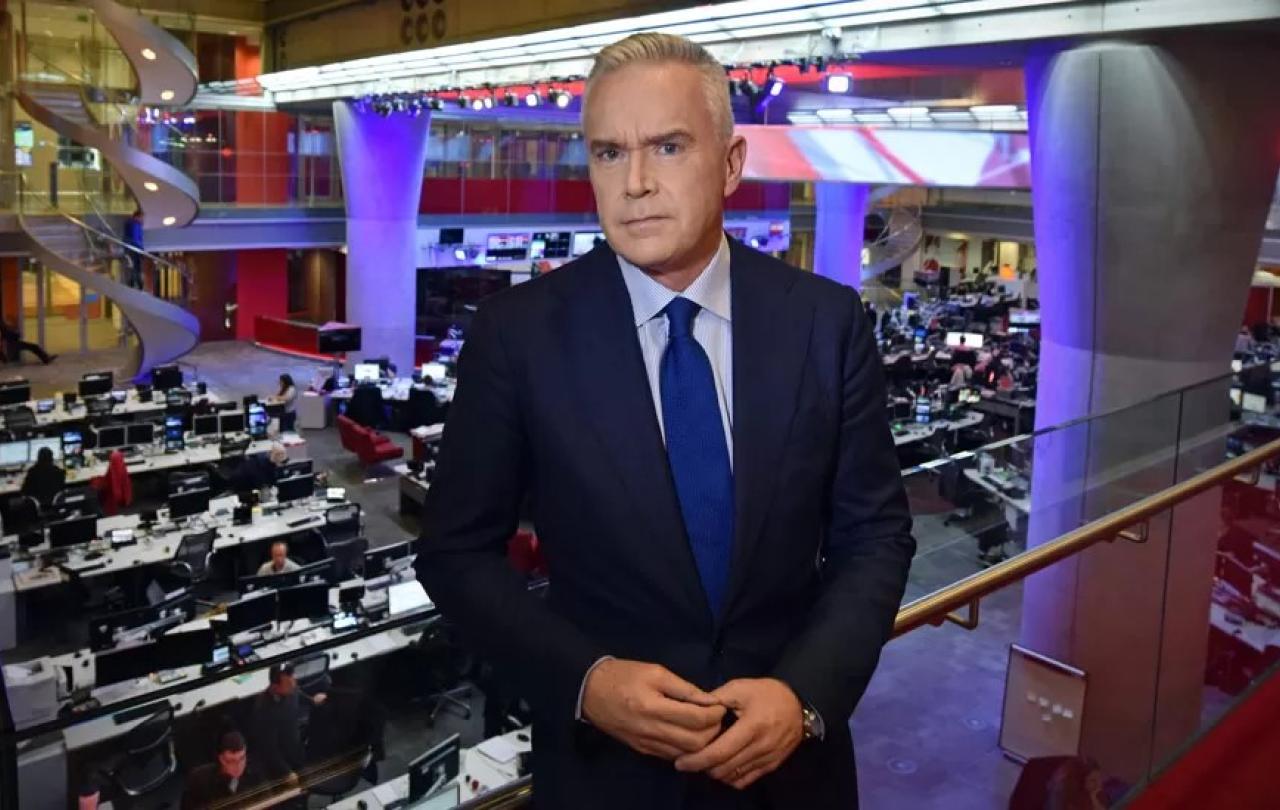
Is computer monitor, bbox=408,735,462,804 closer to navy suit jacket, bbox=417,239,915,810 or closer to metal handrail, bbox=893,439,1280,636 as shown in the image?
metal handrail, bbox=893,439,1280,636

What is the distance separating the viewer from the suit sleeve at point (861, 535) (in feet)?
4.62

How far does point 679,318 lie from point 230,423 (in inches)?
574

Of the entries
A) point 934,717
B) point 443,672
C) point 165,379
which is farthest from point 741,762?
point 165,379

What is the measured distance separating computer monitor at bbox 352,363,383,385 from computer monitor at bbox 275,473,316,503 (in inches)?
256

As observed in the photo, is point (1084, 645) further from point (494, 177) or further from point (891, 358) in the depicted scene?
point (494, 177)

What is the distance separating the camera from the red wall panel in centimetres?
2669

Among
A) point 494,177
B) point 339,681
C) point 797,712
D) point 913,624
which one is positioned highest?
point 494,177

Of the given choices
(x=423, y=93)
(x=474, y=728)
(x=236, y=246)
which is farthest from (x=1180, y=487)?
(x=236, y=246)

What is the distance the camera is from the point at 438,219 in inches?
1021

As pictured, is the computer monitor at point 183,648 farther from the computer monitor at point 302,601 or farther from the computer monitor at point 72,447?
the computer monitor at point 72,447

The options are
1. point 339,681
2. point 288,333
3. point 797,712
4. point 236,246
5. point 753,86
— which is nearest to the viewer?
point 797,712

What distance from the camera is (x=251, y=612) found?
8.68 m

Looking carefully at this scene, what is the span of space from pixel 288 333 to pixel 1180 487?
23.9 meters

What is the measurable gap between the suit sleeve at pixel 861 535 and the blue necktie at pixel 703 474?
5.3 inches
